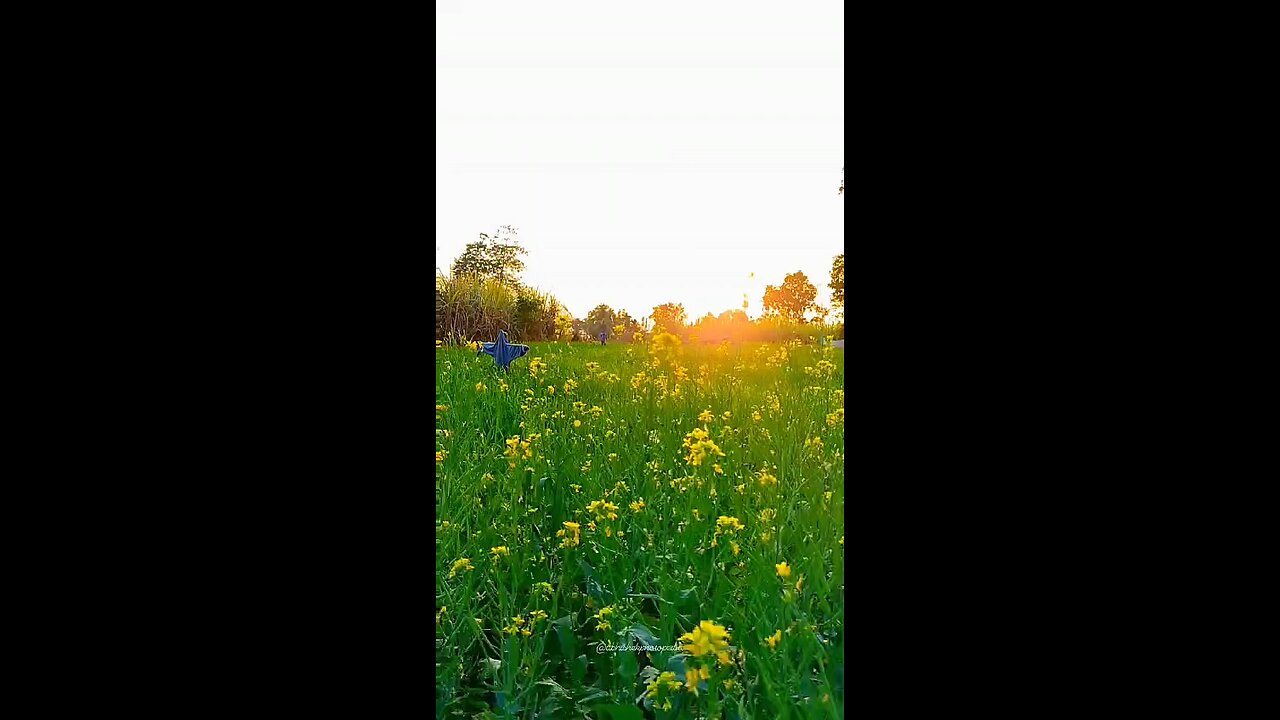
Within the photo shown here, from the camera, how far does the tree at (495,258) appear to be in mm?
1219

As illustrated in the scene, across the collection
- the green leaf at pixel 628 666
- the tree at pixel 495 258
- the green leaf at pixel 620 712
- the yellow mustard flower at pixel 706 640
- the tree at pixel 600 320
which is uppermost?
the tree at pixel 495 258

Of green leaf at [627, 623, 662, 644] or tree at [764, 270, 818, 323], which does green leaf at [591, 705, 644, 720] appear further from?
tree at [764, 270, 818, 323]

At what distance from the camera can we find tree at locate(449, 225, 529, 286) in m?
1.22

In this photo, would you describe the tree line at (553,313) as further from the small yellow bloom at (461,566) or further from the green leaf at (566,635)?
the green leaf at (566,635)

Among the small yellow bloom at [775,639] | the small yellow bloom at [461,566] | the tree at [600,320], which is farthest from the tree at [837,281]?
the small yellow bloom at [461,566]

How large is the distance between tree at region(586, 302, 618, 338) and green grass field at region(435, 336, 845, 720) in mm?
37

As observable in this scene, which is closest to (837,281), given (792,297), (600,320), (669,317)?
(792,297)

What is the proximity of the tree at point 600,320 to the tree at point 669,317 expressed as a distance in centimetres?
8
